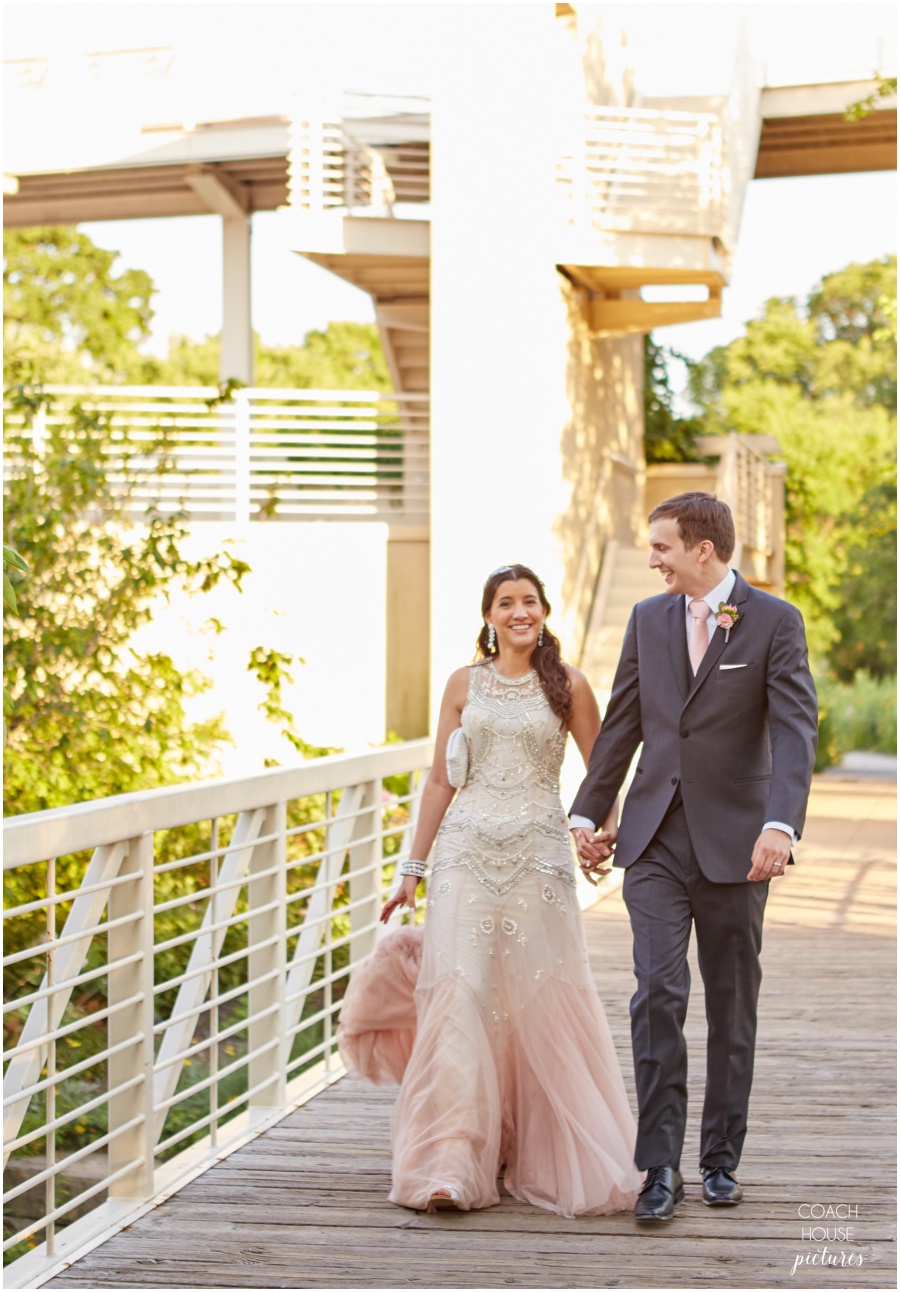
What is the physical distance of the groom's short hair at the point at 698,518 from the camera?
4.41 m

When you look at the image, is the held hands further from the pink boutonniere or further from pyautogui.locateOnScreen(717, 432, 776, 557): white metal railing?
pyautogui.locateOnScreen(717, 432, 776, 557): white metal railing

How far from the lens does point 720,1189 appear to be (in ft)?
14.7

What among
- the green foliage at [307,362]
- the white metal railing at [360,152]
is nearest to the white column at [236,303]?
the white metal railing at [360,152]

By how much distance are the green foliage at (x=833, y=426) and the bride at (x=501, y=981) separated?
901 inches

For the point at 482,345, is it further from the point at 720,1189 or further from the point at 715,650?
the point at 720,1189

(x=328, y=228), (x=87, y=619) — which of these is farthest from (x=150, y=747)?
(x=328, y=228)

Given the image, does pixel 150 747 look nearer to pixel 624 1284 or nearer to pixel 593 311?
pixel 593 311

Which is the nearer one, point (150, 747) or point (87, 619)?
point (150, 747)

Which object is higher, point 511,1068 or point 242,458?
point 242,458

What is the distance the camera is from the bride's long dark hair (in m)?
4.76

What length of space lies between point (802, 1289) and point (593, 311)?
40.8 feet

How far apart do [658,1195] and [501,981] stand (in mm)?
768

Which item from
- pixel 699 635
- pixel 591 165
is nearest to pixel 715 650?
pixel 699 635

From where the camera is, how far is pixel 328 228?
15.1 m
